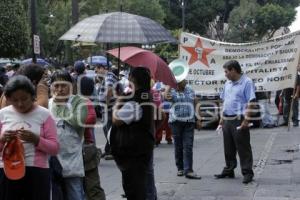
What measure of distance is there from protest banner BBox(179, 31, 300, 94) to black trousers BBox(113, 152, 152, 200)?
5.19 m

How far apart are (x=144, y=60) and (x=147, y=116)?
63.8 inches

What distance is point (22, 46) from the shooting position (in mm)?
26828

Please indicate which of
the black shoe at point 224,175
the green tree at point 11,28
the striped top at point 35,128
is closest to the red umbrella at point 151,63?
the black shoe at point 224,175

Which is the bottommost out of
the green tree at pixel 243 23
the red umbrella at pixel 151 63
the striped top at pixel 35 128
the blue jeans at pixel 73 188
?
the blue jeans at pixel 73 188

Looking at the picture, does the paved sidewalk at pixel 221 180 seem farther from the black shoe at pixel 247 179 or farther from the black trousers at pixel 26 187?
the black trousers at pixel 26 187

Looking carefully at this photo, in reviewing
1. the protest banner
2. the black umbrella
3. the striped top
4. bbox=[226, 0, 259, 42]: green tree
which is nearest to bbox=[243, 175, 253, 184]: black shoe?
the black umbrella

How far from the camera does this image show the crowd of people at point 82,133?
4.71 meters

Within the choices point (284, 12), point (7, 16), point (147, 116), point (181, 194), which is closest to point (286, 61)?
point (181, 194)

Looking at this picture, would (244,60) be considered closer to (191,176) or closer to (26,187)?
(191,176)

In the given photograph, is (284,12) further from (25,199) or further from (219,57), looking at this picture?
(25,199)

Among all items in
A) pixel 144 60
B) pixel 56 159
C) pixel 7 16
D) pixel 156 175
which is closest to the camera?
pixel 56 159

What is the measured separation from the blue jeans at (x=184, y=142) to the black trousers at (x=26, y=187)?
466cm

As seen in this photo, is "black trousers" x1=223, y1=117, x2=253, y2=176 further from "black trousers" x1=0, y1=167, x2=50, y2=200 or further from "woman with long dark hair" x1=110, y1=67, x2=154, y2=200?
"black trousers" x1=0, y1=167, x2=50, y2=200

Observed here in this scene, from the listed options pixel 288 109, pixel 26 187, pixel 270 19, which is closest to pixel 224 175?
pixel 26 187
